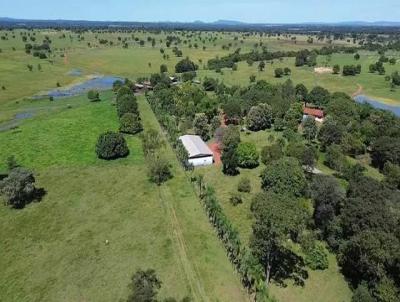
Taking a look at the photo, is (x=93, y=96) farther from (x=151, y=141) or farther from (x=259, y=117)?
(x=259, y=117)

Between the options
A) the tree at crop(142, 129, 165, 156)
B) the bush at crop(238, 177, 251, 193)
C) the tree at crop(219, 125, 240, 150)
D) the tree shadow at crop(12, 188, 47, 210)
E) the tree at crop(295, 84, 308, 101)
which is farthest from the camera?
the tree at crop(295, 84, 308, 101)

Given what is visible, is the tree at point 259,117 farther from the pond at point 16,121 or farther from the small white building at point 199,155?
the pond at point 16,121

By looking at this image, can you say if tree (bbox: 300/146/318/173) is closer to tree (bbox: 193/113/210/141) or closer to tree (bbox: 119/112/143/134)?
tree (bbox: 193/113/210/141)

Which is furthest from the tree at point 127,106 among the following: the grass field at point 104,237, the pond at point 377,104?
the pond at point 377,104

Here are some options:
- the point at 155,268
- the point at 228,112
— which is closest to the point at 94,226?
the point at 155,268

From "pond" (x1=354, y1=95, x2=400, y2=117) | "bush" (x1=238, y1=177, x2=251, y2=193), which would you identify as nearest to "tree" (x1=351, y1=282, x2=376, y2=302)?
"bush" (x1=238, y1=177, x2=251, y2=193)

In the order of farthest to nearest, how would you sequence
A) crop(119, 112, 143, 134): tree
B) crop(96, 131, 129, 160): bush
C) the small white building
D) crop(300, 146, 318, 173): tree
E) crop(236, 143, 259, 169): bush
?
1. crop(119, 112, 143, 134): tree
2. crop(96, 131, 129, 160): bush
3. the small white building
4. crop(236, 143, 259, 169): bush
5. crop(300, 146, 318, 173): tree
